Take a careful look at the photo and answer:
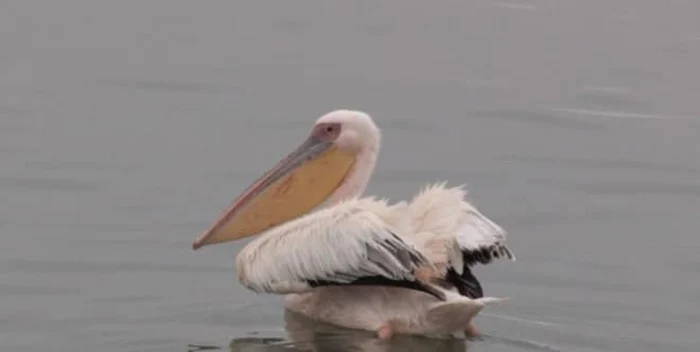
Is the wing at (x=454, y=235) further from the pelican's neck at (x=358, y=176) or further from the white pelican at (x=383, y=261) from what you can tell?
the pelican's neck at (x=358, y=176)

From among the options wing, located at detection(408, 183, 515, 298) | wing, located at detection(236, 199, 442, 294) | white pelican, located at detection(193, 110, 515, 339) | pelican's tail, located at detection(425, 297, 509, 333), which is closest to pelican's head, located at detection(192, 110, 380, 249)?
white pelican, located at detection(193, 110, 515, 339)

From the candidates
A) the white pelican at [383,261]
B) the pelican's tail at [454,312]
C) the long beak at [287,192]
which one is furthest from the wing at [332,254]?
the long beak at [287,192]

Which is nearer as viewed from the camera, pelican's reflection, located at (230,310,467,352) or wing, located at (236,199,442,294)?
wing, located at (236,199,442,294)

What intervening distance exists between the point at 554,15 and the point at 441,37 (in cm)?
164

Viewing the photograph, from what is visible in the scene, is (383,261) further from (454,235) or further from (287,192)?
(287,192)

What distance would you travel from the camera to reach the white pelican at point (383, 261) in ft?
29.3

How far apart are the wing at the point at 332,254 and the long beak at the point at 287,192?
0.43m

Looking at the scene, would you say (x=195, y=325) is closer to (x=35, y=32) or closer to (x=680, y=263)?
(x=680, y=263)

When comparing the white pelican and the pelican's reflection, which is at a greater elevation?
the white pelican

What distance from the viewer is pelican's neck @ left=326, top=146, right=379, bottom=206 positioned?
10133 mm

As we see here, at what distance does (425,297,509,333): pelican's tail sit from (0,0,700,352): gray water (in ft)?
0.45

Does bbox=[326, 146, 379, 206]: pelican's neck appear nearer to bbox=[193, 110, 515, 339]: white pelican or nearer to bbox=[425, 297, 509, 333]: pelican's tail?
bbox=[193, 110, 515, 339]: white pelican

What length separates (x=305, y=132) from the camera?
15.0m

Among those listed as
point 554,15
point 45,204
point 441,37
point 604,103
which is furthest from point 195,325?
point 554,15
